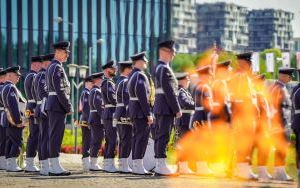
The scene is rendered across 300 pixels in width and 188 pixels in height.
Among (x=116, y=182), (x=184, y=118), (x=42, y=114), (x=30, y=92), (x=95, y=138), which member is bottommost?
(x=116, y=182)

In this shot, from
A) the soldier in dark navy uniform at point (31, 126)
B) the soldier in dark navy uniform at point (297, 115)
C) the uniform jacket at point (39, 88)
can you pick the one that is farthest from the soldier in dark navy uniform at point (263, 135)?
the soldier in dark navy uniform at point (31, 126)

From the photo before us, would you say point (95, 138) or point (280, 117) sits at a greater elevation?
point (280, 117)

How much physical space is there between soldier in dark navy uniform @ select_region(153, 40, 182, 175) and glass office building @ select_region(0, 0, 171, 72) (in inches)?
2441

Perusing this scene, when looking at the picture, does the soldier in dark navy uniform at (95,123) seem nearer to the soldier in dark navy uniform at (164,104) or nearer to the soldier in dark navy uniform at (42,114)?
the soldier in dark navy uniform at (42,114)

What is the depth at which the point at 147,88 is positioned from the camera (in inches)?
819

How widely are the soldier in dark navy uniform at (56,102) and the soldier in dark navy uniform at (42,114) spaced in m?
0.33

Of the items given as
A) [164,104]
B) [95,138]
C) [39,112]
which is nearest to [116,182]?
[164,104]

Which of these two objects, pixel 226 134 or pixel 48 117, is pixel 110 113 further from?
pixel 226 134

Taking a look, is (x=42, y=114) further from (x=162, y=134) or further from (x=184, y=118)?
(x=184, y=118)

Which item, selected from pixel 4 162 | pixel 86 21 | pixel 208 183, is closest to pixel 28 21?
pixel 86 21

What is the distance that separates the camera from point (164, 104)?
65.9 ft

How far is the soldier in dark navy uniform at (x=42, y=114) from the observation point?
21016mm

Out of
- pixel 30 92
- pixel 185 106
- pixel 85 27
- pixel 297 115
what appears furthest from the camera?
pixel 85 27

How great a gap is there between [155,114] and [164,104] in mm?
373
